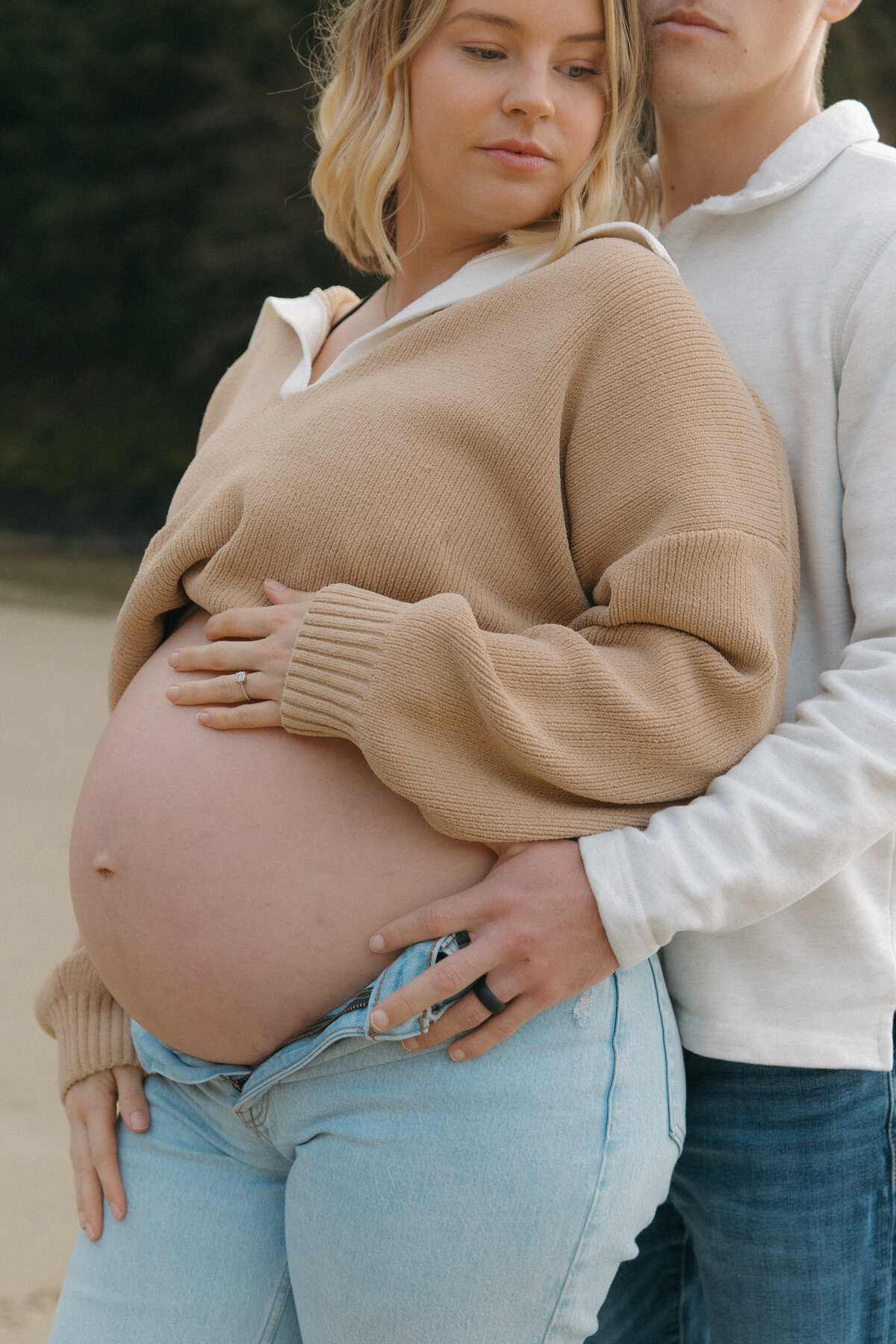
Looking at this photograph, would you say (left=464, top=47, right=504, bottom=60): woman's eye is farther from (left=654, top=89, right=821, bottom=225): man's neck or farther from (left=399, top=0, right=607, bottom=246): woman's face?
(left=654, top=89, right=821, bottom=225): man's neck

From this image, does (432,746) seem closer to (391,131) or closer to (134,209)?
(391,131)

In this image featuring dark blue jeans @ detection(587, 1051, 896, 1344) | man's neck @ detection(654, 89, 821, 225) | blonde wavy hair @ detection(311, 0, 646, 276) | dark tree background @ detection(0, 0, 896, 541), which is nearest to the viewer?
dark blue jeans @ detection(587, 1051, 896, 1344)

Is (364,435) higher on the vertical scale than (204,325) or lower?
higher

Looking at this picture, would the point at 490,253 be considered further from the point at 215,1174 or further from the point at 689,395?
the point at 215,1174

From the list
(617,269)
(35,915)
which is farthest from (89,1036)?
(35,915)

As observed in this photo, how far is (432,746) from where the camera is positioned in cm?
133

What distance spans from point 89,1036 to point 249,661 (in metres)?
0.56

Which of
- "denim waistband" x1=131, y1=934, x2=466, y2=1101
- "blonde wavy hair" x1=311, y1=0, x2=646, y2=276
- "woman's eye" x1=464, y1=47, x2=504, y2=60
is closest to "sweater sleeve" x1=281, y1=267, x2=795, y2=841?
"denim waistband" x1=131, y1=934, x2=466, y2=1101

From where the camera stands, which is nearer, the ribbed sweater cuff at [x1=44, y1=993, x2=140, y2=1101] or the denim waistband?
the denim waistband

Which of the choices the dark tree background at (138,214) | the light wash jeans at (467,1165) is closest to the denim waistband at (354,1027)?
the light wash jeans at (467,1165)

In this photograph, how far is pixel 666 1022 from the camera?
1.43 metres

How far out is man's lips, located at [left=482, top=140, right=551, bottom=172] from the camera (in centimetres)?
162

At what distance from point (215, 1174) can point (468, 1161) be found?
372 millimetres

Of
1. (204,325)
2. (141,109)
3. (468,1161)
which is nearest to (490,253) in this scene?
(468,1161)
